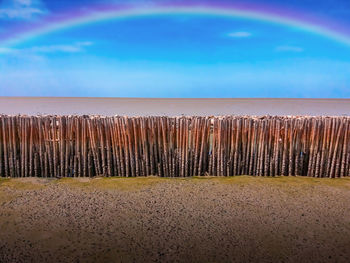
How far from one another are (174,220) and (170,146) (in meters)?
2.15

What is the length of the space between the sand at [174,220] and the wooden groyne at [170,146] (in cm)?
31

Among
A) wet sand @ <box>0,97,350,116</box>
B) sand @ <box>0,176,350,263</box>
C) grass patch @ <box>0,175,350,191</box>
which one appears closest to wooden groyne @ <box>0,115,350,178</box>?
grass patch @ <box>0,175,350,191</box>

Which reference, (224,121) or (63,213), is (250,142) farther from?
(63,213)

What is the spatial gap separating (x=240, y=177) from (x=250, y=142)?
652mm

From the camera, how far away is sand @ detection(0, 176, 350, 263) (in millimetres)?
3793

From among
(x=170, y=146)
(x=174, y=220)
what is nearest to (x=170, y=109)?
(x=170, y=146)

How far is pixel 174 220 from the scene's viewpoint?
15.0ft

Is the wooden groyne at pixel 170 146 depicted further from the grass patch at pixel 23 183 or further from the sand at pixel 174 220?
the sand at pixel 174 220

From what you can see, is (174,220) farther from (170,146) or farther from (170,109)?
(170,109)

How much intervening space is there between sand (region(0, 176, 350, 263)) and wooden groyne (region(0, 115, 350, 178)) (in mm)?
306

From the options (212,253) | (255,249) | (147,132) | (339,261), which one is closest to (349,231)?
(339,261)

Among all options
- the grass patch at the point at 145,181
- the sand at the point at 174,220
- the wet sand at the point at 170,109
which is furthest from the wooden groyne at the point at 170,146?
the wet sand at the point at 170,109

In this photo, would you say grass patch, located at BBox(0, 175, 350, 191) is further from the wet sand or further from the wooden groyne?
the wet sand

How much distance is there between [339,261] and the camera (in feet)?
12.0
